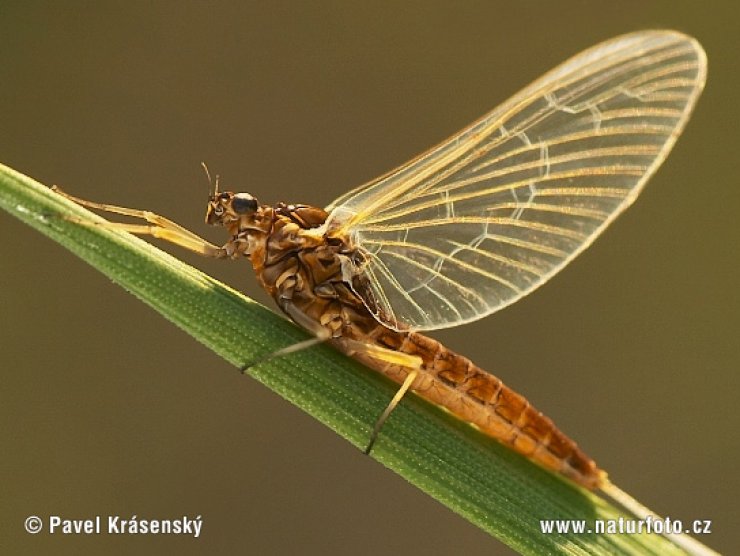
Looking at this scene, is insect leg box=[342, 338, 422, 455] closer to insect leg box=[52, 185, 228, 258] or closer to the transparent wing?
the transparent wing

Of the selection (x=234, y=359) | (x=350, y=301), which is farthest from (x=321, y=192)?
(x=234, y=359)

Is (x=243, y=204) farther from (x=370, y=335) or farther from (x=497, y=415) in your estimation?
(x=497, y=415)

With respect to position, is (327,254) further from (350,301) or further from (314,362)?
(314,362)

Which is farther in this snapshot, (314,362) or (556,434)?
(556,434)

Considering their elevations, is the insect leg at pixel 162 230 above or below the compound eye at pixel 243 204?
below

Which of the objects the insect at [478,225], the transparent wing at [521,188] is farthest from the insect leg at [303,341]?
the transparent wing at [521,188]

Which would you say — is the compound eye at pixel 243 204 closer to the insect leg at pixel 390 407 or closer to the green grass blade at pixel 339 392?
the green grass blade at pixel 339 392

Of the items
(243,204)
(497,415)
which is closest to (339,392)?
(497,415)

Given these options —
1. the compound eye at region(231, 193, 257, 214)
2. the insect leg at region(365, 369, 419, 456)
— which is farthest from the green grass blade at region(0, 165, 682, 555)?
the compound eye at region(231, 193, 257, 214)
